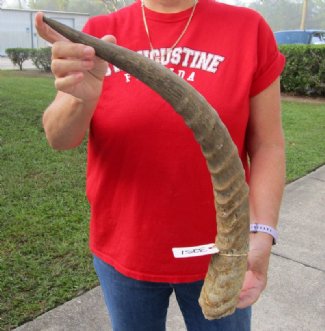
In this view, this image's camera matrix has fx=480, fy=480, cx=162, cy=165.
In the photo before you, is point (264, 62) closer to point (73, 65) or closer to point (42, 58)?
point (73, 65)

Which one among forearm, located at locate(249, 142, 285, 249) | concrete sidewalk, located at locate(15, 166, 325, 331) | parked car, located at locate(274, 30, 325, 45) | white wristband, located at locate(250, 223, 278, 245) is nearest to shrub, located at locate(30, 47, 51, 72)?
parked car, located at locate(274, 30, 325, 45)

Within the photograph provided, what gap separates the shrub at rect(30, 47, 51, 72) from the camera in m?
20.8

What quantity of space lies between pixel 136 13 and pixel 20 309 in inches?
87.2

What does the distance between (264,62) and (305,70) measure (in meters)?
12.7

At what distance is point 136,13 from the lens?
5.23 feet

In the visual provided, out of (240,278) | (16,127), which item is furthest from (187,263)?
(16,127)

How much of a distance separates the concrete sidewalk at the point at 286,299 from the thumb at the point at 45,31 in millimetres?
2259

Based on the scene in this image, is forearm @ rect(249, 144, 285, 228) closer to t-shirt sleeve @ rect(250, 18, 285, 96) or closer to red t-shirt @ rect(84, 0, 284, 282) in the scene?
red t-shirt @ rect(84, 0, 284, 282)

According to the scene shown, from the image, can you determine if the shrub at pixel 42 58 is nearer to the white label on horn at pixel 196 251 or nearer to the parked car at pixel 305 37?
the parked car at pixel 305 37

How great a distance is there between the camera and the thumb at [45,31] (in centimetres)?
106

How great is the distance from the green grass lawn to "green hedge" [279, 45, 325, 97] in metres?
5.32

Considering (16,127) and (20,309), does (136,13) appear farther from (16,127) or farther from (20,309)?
(16,127)

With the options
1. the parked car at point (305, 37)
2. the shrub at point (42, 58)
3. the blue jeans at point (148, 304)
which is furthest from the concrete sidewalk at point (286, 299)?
the parked car at point (305, 37)

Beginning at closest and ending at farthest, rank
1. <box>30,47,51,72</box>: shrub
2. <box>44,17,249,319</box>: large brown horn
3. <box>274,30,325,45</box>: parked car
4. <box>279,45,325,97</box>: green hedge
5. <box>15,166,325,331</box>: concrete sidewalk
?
<box>44,17,249,319</box>: large brown horn, <box>15,166,325,331</box>: concrete sidewalk, <box>279,45,325,97</box>: green hedge, <box>30,47,51,72</box>: shrub, <box>274,30,325,45</box>: parked car
